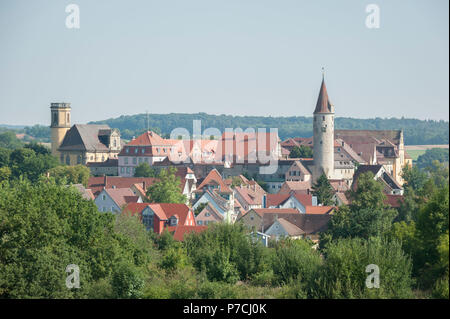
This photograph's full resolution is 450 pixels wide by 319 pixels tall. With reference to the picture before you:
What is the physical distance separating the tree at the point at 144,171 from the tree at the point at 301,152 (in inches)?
726

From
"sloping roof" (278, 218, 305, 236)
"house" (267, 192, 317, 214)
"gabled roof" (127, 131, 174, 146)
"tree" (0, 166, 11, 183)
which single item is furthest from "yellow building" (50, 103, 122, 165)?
"sloping roof" (278, 218, 305, 236)

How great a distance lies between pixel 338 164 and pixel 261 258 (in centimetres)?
6366

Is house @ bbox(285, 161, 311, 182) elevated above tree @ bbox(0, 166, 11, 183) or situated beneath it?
situated beneath

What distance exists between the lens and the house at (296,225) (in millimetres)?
47469

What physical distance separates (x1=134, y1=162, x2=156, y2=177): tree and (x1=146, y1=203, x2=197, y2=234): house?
31226 mm

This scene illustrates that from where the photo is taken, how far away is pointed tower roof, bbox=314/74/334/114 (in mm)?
85688

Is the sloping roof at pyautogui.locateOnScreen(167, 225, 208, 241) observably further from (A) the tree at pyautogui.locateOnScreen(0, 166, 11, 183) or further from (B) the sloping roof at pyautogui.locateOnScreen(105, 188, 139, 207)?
(A) the tree at pyautogui.locateOnScreen(0, 166, 11, 183)

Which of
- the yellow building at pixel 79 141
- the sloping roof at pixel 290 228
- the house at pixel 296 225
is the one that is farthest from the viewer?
the yellow building at pixel 79 141

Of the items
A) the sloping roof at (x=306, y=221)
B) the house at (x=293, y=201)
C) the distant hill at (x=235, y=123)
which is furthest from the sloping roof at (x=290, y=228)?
the distant hill at (x=235, y=123)

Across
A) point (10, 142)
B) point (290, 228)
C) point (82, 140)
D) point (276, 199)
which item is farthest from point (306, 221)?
point (82, 140)

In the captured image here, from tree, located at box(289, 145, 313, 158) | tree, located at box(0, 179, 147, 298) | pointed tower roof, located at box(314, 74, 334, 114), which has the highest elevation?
pointed tower roof, located at box(314, 74, 334, 114)

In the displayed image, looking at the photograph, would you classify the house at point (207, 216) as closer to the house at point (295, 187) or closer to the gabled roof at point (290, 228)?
the gabled roof at point (290, 228)

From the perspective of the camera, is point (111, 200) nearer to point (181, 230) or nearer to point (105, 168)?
point (181, 230)

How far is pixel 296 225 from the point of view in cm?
4931
